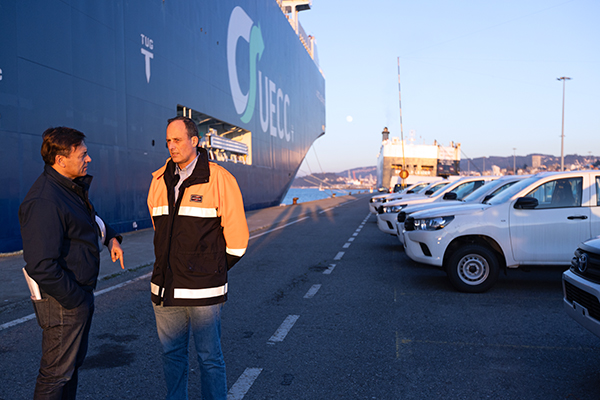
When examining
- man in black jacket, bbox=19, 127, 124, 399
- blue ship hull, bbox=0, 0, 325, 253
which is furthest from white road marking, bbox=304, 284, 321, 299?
blue ship hull, bbox=0, 0, 325, 253

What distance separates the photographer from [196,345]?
2859 mm

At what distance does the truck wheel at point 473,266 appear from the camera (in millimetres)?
6871

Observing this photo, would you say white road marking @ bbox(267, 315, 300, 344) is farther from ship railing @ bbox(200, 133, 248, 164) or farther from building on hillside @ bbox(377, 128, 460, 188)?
building on hillside @ bbox(377, 128, 460, 188)

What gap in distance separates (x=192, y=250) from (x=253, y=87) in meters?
28.0

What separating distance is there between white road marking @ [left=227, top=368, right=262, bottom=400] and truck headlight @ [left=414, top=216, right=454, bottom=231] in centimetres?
410

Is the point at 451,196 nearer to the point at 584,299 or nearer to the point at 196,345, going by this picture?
the point at 584,299

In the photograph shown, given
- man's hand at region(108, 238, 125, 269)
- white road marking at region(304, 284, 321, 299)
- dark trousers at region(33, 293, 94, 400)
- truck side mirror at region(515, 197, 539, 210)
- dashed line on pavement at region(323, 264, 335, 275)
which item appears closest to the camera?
dark trousers at region(33, 293, 94, 400)

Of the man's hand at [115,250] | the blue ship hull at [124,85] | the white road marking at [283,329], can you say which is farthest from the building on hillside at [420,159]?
the man's hand at [115,250]

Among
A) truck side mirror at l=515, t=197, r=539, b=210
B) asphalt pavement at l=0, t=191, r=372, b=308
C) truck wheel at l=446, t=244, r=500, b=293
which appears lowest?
asphalt pavement at l=0, t=191, r=372, b=308

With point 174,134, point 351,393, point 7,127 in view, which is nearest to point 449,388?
point 351,393

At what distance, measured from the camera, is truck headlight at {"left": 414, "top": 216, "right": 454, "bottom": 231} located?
281 inches

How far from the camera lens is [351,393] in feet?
11.8

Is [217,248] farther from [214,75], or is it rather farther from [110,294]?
[214,75]

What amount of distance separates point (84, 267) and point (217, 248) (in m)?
0.74
